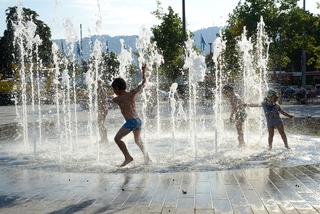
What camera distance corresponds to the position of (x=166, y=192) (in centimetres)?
587

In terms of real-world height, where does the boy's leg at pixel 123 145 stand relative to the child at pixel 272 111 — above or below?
below

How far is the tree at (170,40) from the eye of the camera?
31.8m

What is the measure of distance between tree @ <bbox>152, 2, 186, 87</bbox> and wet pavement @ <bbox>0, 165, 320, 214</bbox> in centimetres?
2465

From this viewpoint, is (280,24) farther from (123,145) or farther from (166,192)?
(166,192)

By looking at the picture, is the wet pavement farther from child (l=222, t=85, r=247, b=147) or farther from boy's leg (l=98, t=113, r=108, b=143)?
boy's leg (l=98, t=113, r=108, b=143)

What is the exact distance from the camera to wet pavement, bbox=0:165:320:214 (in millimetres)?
5156

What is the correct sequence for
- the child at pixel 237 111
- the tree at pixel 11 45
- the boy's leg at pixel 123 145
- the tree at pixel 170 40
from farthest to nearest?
the tree at pixel 11 45 → the tree at pixel 170 40 → the child at pixel 237 111 → the boy's leg at pixel 123 145

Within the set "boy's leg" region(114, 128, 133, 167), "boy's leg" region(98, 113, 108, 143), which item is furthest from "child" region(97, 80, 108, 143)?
"boy's leg" region(114, 128, 133, 167)

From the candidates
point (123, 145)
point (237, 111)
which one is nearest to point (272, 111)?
point (237, 111)

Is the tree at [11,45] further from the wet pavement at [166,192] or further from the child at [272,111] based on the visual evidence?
the wet pavement at [166,192]

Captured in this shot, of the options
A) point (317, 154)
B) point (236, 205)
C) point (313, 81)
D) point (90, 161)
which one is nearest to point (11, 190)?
point (90, 161)

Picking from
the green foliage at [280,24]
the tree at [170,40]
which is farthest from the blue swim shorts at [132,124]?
the green foliage at [280,24]

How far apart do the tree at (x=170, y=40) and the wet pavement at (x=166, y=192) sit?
24.6 m

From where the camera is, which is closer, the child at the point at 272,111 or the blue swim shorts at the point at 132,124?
the blue swim shorts at the point at 132,124
